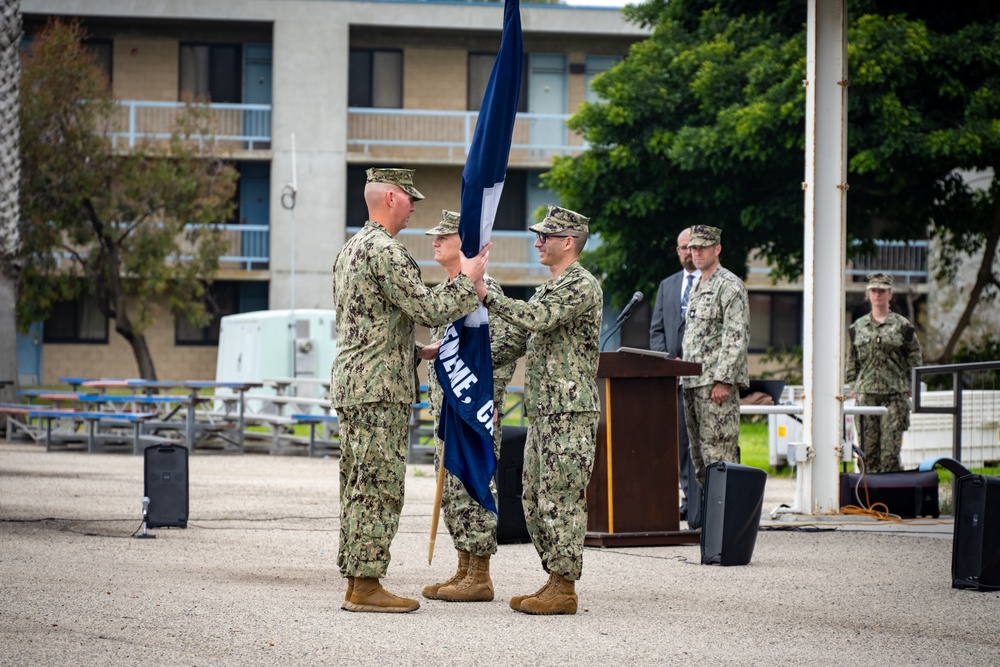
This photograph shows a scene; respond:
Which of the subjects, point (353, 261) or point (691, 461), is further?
point (691, 461)

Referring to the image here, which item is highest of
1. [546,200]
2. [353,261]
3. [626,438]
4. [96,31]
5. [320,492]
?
[96,31]

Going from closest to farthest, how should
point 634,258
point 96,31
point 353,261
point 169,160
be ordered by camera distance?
point 353,261, point 634,258, point 169,160, point 96,31

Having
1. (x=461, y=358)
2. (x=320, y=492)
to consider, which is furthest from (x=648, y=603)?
(x=320, y=492)

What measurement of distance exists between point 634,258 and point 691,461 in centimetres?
1674

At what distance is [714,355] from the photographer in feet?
35.0

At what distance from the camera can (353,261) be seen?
6.98 m

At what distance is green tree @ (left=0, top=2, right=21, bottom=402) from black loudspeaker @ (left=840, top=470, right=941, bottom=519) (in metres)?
15.8

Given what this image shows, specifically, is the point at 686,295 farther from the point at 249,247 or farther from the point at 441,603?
the point at 249,247

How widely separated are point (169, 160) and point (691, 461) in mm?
23050

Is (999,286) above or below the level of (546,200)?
below

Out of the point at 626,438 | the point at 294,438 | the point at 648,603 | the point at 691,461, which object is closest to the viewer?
the point at 648,603

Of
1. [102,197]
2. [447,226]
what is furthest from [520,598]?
[102,197]

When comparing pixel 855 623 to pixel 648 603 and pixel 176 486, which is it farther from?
pixel 176 486

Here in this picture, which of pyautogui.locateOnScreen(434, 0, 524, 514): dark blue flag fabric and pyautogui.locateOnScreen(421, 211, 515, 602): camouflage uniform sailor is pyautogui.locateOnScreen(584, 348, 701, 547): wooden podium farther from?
pyautogui.locateOnScreen(434, 0, 524, 514): dark blue flag fabric
